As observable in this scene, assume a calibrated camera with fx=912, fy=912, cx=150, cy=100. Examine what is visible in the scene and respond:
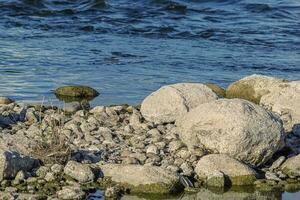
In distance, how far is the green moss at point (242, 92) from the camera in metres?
15.9

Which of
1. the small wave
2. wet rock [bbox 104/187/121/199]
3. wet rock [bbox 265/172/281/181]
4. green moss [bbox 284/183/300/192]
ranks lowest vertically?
the small wave

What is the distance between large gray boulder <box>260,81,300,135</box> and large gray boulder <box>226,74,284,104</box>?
11.7 inches

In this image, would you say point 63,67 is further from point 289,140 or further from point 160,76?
point 289,140

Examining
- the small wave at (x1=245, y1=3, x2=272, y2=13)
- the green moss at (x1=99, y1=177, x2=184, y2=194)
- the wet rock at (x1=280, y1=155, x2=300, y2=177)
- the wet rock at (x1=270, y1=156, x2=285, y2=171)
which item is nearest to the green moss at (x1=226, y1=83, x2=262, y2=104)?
the wet rock at (x1=270, y1=156, x2=285, y2=171)

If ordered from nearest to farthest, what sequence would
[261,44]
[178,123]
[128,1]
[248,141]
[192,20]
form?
[248,141], [178,123], [261,44], [192,20], [128,1]

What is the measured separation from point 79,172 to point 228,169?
194 centimetres

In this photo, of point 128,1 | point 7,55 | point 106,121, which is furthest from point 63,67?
point 128,1

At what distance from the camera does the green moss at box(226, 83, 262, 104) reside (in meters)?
15.9

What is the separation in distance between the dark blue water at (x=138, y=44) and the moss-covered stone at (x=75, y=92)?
8.3 inches

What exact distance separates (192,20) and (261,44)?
414 centimetres

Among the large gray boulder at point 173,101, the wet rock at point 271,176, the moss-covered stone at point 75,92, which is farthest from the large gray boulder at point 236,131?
the moss-covered stone at point 75,92

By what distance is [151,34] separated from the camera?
24.3m

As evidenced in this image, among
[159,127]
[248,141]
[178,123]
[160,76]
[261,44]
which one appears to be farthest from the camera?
[261,44]

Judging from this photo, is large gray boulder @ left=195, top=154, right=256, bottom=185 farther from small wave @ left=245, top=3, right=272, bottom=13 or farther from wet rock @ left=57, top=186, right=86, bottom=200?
small wave @ left=245, top=3, right=272, bottom=13
